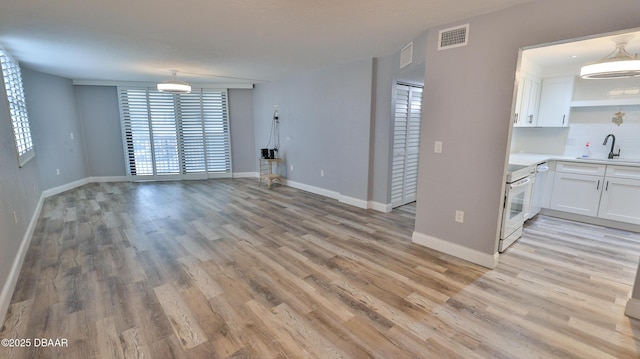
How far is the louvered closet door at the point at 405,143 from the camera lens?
4.55m

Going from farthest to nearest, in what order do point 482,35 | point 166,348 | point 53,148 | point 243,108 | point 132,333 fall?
1. point 243,108
2. point 53,148
3. point 482,35
4. point 132,333
5. point 166,348

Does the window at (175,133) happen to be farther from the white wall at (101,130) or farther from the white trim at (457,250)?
the white trim at (457,250)

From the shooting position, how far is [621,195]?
147 inches

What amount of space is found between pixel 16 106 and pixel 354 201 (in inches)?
202

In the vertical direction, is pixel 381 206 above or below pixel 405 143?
below

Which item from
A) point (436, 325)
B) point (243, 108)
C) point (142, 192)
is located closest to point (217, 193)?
point (142, 192)

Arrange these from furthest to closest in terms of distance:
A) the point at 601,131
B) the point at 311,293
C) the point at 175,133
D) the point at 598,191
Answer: the point at 175,133
the point at 601,131
the point at 598,191
the point at 311,293

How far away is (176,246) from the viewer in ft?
10.8

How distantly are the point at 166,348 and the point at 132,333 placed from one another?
12.9 inches

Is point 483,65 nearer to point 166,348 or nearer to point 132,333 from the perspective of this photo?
point 166,348

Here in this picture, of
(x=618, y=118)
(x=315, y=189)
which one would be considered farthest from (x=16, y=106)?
(x=618, y=118)

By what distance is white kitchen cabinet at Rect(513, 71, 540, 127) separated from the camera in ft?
13.4

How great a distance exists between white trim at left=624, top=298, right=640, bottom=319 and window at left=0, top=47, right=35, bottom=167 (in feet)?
20.8

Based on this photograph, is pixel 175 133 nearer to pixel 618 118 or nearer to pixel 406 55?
pixel 406 55
